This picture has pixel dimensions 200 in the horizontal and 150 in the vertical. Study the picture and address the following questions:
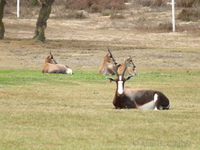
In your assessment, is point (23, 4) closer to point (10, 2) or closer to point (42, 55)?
point (10, 2)

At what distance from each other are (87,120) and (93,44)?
1179 inches

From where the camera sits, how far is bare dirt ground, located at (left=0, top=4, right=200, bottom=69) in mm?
33972

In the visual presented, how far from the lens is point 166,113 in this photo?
1391 cm

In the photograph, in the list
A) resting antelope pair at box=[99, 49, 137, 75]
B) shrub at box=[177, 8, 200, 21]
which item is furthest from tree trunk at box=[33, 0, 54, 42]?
shrub at box=[177, 8, 200, 21]

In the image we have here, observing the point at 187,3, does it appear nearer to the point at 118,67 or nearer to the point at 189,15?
the point at 189,15

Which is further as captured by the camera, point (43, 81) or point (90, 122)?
point (43, 81)

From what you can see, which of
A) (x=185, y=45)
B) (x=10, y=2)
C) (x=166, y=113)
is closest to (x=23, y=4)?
(x=10, y=2)

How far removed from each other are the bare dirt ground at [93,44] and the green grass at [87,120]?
11984 mm

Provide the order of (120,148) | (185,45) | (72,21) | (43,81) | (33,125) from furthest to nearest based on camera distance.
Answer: (72,21) → (185,45) → (43,81) → (33,125) → (120,148)

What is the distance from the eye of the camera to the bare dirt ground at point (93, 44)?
34.0 m

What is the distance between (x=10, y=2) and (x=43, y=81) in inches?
1878

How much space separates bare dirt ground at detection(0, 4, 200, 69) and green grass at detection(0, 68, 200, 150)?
11984 mm

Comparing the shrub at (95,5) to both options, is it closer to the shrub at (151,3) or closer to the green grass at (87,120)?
the shrub at (151,3)

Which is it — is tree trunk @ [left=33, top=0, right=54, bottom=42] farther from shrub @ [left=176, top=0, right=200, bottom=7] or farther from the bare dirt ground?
shrub @ [left=176, top=0, right=200, bottom=7]
